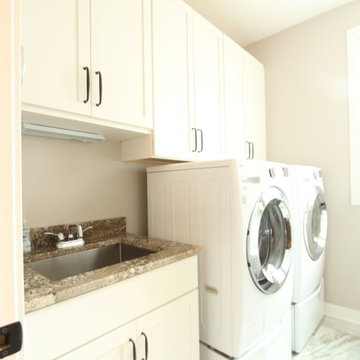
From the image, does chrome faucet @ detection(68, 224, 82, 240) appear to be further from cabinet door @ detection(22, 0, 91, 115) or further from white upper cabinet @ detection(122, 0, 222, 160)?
cabinet door @ detection(22, 0, 91, 115)

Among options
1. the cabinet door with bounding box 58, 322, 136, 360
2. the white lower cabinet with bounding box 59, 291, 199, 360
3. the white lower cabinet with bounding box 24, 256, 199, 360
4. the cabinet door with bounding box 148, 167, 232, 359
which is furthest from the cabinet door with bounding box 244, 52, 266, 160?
the cabinet door with bounding box 58, 322, 136, 360

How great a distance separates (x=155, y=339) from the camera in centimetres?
110

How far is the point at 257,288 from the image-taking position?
4.46 ft

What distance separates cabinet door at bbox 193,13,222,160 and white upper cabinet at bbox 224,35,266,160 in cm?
11

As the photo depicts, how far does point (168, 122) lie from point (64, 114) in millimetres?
631

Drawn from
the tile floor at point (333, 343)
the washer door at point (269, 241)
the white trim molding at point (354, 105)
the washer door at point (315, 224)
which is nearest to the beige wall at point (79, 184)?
the washer door at point (269, 241)

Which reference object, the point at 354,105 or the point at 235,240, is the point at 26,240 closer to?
the point at 235,240

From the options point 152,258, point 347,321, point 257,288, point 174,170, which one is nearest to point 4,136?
point 152,258

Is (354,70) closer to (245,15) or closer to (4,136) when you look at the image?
(245,15)

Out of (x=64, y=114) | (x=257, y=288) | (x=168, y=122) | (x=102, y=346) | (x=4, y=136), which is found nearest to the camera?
(x=4, y=136)

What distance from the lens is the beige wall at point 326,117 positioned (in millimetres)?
2193

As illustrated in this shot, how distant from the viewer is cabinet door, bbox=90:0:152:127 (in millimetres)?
1229

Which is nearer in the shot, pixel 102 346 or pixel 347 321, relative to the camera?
pixel 102 346

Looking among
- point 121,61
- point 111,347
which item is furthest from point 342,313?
point 121,61
